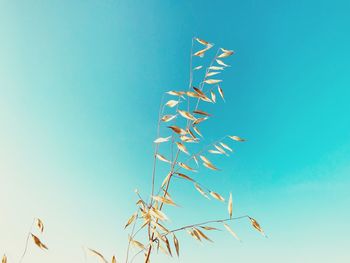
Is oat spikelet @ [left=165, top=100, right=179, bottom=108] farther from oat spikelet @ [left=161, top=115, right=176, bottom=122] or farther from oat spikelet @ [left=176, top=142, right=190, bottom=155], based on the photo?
oat spikelet @ [left=176, top=142, right=190, bottom=155]

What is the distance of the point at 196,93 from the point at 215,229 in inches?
28.4

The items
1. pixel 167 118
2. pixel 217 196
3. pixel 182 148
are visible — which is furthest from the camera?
pixel 167 118

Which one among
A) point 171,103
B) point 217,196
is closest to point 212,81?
point 171,103

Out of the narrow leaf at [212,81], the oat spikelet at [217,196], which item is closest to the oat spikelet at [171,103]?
the narrow leaf at [212,81]

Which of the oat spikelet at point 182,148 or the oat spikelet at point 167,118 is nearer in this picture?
the oat spikelet at point 182,148

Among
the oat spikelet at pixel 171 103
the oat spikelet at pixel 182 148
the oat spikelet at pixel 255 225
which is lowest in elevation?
the oat spikelet at pixel 255 225

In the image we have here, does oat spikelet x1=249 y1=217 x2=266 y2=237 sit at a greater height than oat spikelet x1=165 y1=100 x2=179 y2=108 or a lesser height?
lesser

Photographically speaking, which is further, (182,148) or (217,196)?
(182,148)

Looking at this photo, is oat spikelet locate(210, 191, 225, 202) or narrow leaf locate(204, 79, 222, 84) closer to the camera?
oat spikelet locate(210, 191, 225, 202)

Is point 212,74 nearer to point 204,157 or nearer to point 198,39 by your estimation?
point 198,39

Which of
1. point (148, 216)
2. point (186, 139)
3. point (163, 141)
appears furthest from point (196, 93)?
point (148, 216)

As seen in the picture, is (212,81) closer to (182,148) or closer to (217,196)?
(182,148)

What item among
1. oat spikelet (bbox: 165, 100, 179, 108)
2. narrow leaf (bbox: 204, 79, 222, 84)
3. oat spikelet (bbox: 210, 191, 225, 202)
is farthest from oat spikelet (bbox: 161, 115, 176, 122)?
oat spikelet (bbox: 210, 191, 225, 202)

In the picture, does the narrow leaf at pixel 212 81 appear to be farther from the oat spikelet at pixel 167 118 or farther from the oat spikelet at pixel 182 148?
the oat spikelet at pixel 182 148
